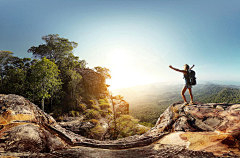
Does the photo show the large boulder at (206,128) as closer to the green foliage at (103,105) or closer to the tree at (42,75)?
the tree at (42,75)

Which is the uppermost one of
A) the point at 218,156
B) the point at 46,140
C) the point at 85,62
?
the point at 85,62

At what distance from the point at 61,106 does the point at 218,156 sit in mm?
23294

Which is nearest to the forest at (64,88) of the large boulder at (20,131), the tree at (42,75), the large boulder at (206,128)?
the tree at (42,75)

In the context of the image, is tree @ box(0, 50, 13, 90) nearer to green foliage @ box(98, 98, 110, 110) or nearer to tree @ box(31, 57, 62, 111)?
tree @ box(31, 57, 62, 111)

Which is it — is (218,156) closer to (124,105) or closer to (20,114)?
(20,114)

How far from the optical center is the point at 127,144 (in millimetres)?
3271

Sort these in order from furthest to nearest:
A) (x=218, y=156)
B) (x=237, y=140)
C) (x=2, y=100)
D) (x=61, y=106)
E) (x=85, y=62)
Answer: (x=85, y=62) → (x=61, y=106) → (x=2, y=100) → (x=237, y=140) → (x=218, y=156)

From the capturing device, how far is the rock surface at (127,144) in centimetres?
233

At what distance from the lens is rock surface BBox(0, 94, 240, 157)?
233 cm

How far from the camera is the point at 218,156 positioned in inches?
85.4

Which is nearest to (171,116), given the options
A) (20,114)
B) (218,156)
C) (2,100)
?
(218,156)

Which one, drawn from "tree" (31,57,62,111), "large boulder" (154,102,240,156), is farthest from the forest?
"large boulder" (154,102,240,156)

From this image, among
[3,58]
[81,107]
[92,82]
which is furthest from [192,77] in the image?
[3,58]

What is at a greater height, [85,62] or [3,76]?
[85,62]
